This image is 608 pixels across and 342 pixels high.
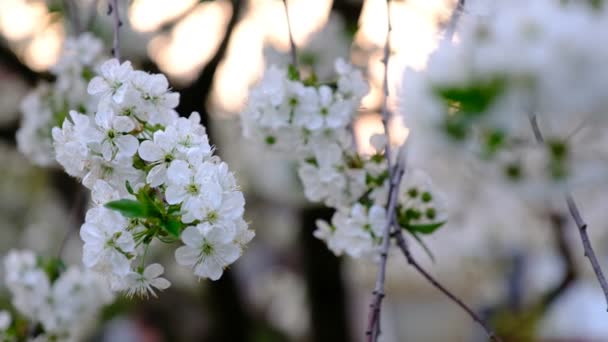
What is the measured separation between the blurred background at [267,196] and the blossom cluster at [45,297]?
0.50 feet

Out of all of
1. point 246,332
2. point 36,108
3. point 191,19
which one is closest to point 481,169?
point 36,108

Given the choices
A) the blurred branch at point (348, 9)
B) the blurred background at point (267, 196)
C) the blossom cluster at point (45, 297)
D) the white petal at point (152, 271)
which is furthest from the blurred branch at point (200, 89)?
the white petal at point (152, 271)

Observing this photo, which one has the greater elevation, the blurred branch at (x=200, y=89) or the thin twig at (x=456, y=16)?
the blurred branch at (x=200, y=89)

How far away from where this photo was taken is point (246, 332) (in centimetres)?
384

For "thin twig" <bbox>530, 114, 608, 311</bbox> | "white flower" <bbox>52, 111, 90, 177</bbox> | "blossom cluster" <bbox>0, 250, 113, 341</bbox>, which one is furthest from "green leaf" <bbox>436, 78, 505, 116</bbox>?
"blossom cluster" <bbox>0, 250, 113, 341</bbox>

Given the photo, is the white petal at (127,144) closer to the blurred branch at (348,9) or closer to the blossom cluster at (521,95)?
the blossom cluster at (521,95)

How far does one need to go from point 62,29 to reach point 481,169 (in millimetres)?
2082

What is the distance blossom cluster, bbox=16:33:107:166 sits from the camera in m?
1.84

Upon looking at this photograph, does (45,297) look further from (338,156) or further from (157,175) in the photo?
(157,175)

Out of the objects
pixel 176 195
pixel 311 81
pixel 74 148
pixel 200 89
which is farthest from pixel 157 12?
pixel 176 195

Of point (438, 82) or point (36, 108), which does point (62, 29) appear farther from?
point (438, 82)

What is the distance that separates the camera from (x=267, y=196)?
429 cm

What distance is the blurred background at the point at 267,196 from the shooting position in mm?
2438

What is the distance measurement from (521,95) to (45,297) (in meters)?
1.33
